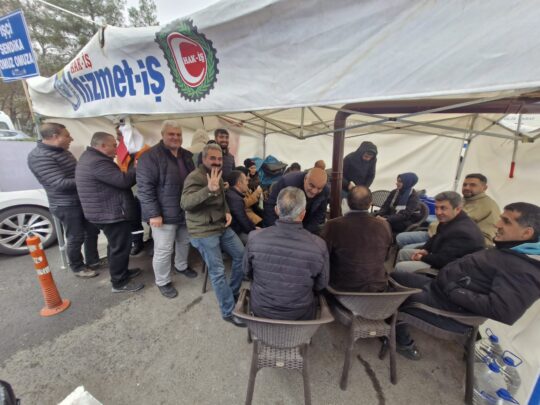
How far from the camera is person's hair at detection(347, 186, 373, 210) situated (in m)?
1.80

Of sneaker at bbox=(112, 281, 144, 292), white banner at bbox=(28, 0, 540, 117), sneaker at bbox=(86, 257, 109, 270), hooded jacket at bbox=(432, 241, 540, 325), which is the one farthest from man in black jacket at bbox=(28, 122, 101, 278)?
hooded jacket at bbox=(432, 241, 540, 325)

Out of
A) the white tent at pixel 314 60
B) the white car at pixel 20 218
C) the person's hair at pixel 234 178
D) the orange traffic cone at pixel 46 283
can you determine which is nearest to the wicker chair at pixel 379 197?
the white tent at pixel 314 60

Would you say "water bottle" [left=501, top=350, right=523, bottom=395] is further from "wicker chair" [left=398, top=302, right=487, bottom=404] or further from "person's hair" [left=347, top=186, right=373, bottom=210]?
"person's hair" [left=347, top=186, right=373, bottom=210]

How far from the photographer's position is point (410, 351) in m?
2.04

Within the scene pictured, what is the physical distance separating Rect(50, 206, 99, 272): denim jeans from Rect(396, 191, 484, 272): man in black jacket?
13.1 ft

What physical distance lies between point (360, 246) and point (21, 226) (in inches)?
184

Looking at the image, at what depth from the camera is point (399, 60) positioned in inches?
35.3

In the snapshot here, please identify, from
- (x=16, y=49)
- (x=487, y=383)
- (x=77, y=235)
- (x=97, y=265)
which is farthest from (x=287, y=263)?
(x=16, y=49)

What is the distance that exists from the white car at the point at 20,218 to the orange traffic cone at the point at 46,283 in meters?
1.36

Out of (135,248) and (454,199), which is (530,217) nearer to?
(454,199)

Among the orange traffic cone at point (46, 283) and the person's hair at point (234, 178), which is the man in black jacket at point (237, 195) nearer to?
the person's hair at point (234, 178)

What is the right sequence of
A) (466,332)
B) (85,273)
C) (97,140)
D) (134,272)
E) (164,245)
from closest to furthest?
(466,332)
(97,140)
(164,245)
(85,273)
(134,272)

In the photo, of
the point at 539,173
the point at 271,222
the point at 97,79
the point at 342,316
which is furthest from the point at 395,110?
the point at 539,173

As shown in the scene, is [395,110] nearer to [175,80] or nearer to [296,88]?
[296,88]
